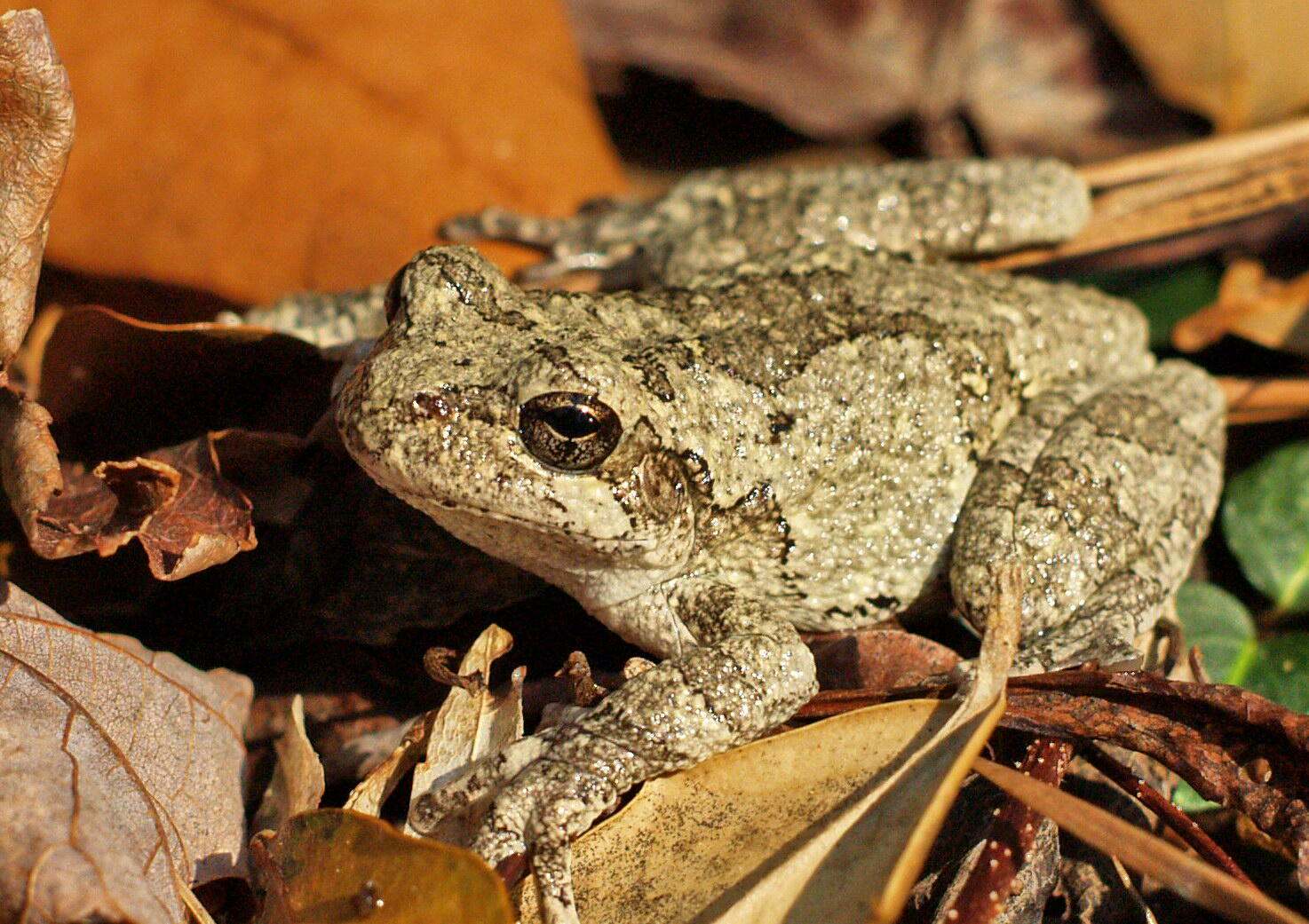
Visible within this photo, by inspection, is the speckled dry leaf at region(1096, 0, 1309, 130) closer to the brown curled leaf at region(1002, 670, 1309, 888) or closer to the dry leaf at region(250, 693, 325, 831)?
the brown curled leaf at region(1002, 670, 1309, 888)

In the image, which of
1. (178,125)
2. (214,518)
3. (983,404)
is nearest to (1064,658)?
(983,404)

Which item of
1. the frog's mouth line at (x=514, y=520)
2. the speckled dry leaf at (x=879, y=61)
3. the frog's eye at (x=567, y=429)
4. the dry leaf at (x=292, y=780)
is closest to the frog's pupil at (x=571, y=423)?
the frog's eye at (x=567, y=429)

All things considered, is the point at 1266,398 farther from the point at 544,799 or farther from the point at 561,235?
the point at 544,799

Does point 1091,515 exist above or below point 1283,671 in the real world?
above

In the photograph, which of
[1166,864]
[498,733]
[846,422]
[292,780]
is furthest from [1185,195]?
[292,780]

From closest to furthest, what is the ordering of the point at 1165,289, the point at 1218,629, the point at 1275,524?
1. the point at 1218,629
2. the point at 1275,524
3. the point at 1165,289

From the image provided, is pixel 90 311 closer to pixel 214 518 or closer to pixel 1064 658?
pixel 214 518
